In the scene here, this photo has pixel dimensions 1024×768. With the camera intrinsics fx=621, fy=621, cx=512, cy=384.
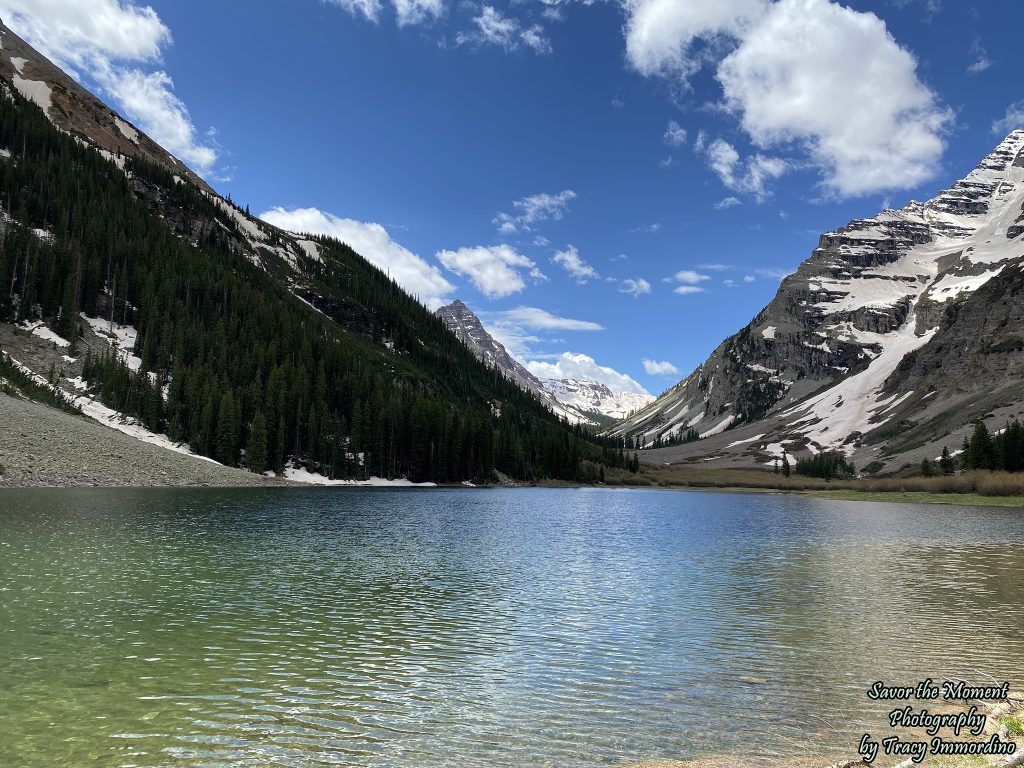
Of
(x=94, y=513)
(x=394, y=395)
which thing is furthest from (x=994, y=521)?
(x=394, y=395)

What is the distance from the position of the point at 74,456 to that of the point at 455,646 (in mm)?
82833

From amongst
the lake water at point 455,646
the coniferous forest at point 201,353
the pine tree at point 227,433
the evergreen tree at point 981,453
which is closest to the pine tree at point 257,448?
the coniferous forest at point 201,353

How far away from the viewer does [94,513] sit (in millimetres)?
51594

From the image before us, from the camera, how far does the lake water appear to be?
12.9 m

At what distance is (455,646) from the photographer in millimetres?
20281

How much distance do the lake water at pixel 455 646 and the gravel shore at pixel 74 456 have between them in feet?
122

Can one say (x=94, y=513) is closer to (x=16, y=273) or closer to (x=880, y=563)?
(x=880, y=563)

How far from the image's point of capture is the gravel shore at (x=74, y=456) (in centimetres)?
7488

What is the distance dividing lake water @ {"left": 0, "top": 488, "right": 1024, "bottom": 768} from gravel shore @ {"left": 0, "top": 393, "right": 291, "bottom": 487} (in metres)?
37.3

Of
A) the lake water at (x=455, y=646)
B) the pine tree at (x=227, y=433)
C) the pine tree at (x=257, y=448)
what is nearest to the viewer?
the lake water at (x=455, y=646)

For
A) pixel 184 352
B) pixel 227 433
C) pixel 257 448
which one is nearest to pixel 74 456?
pixel 227 433

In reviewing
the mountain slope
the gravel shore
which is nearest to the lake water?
the gravel shore

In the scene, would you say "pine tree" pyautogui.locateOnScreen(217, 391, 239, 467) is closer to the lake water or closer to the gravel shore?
the gravel shore

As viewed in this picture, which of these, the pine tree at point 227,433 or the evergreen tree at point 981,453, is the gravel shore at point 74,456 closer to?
the pine tree at point 227,433
